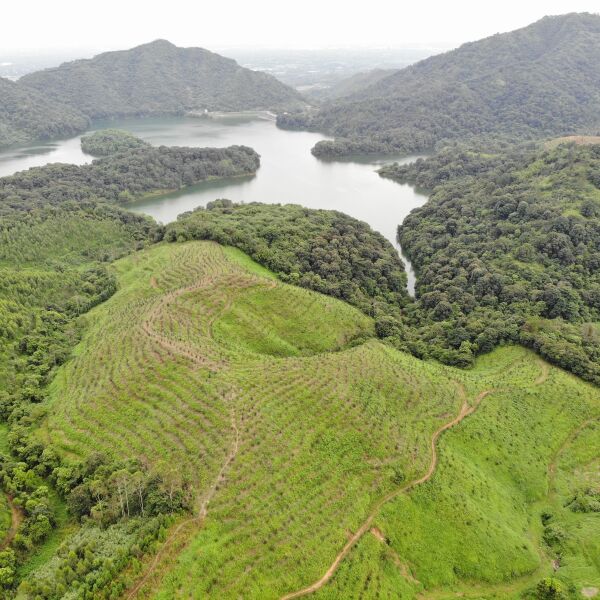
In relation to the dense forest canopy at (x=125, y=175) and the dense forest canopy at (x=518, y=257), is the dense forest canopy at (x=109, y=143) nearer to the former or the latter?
the dense forest canopy at (x=125, y=175)

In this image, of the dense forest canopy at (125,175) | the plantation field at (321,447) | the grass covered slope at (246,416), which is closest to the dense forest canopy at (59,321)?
the dense forest canopy at (125,175)

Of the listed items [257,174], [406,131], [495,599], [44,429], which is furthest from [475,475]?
[406,131]

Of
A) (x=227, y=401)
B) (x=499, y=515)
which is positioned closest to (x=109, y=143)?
(x=227, y=401)

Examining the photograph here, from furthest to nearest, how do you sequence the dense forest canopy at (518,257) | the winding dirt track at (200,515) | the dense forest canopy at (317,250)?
the dense forest canopy at (317,250), the dense forest canopy at (518,257), the winding dirt track at (200,515)

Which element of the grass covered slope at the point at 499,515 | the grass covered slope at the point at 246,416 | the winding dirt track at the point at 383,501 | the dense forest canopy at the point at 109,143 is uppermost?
the dense forest canopy at the point at 109,143

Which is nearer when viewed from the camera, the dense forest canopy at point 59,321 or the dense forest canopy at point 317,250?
the dense forest canopy at point 59,321

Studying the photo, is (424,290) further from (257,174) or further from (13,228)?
(257,174)

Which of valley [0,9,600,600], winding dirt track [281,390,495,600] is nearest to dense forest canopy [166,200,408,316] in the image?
valley [0,9,600,600]

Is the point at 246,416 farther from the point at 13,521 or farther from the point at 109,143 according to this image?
the point at 109,143
